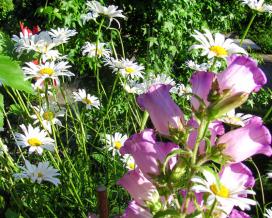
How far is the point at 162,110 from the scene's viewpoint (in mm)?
578

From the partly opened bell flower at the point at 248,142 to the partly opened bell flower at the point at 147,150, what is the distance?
62 millimetres

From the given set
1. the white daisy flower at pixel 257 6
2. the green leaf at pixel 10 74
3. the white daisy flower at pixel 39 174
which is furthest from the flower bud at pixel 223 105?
the white daisy flower at pixel 257 6

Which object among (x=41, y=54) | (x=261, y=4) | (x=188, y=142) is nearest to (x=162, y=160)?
(x=188, y=142)

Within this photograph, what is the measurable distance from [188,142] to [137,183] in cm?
7

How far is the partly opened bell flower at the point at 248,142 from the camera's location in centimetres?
54

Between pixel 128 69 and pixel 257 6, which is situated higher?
pixel 257 6

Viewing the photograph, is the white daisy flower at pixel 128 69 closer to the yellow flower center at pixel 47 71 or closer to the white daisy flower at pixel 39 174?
the yellow flower center at pixel 47 71

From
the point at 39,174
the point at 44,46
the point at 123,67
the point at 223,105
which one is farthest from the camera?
the point at 123,67

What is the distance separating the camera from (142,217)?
0.59 m

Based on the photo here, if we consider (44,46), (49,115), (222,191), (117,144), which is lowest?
(117,144)

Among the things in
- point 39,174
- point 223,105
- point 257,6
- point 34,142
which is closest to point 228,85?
point 223,105

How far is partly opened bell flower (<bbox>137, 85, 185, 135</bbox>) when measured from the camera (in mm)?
576

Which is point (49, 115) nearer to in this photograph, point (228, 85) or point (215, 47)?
point (215, 47)

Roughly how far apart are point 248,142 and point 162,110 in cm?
10
